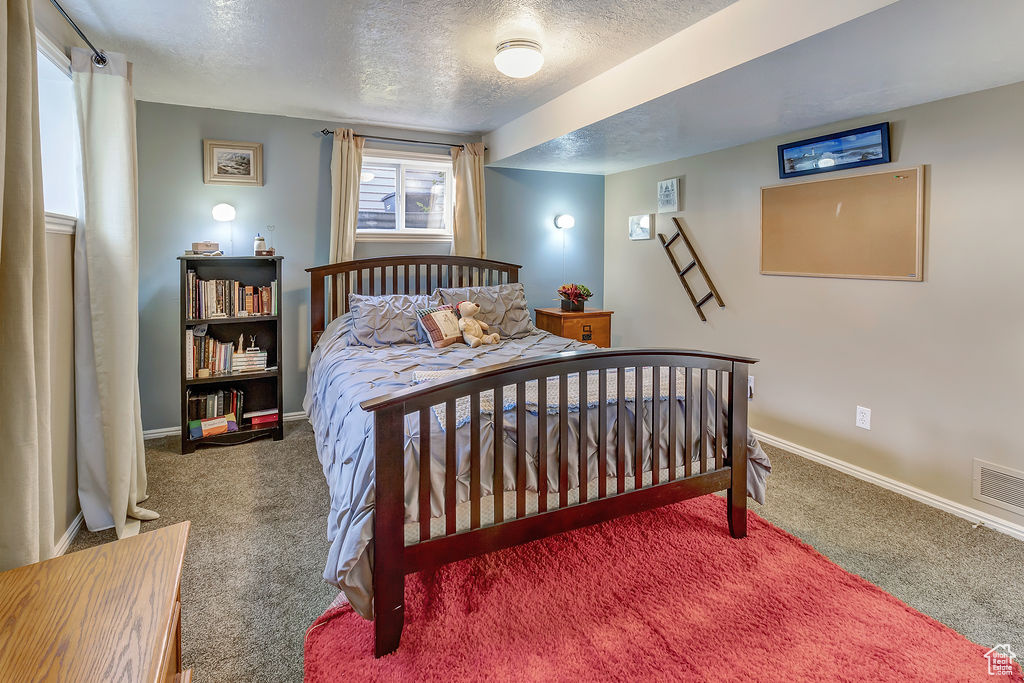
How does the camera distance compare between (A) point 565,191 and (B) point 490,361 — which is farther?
(A) point 565,191

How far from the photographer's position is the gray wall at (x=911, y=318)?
7.89 ft

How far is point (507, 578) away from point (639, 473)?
65 cm

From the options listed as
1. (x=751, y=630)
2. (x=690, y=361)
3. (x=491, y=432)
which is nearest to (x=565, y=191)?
(x=690, y=361)

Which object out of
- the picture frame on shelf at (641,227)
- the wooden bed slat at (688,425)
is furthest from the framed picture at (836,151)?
the wooden bed slat at (688,425)

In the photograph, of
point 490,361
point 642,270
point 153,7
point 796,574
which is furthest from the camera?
point 642,270

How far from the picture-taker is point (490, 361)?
112 inches

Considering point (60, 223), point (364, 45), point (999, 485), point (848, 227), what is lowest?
point (999, 485)

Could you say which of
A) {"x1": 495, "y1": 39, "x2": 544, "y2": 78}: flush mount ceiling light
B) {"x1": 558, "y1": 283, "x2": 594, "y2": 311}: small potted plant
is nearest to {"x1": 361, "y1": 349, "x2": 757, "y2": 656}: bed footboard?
{"x1": 495, "y1": 39, "x2": 544, "y2": 78}: flush mount ceiling light

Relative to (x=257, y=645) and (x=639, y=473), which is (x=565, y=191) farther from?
(x=257, y=645)

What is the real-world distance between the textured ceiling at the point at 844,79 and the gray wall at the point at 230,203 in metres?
1.86

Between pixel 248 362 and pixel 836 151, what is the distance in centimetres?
398

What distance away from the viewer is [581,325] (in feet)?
14.4

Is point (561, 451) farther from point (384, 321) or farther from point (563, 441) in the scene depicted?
point (384, 321)

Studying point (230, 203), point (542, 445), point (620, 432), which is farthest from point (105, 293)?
point (620, 432)
